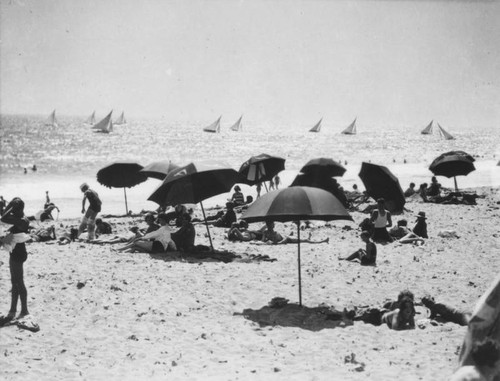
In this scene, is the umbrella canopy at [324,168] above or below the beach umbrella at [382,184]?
above

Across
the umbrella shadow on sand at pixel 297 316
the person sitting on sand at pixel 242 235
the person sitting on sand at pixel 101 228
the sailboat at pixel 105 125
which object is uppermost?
the sailboat at pixel 105 125

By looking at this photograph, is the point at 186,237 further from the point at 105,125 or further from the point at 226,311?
the point at 105,125

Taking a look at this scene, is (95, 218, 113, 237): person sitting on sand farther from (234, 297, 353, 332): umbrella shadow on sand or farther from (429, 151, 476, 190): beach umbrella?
(429, 151, 476, 190): beach umbrella

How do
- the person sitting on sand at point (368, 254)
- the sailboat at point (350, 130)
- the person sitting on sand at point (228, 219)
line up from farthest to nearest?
the sailboat at point (350, 130)
the person sitting on sand at point (228, 219)
the person sitting on sand at point (368, 254)

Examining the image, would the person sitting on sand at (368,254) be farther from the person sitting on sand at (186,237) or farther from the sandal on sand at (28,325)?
the sandal on sand at (28,325)

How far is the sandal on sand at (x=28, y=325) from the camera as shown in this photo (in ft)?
26.5

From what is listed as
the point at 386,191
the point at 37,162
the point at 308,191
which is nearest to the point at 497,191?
the point at 386,191

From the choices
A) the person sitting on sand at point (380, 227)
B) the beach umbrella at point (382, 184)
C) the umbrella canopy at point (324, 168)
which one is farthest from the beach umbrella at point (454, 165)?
the person sitting on sand at point (380, 227)

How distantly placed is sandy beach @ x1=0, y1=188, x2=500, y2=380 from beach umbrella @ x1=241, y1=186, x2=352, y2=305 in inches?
68.7

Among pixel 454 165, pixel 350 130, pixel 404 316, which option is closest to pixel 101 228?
pixel 404 316

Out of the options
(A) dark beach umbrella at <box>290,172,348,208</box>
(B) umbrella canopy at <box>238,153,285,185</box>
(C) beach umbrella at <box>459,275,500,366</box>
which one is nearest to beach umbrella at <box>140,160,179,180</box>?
(B) umbrella canopy at <box>238,153,285,185</box>

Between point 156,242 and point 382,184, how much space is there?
9243 mm

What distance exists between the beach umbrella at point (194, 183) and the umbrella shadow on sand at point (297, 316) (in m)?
3.54

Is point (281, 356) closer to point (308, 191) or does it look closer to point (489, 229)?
point (308, 191)
